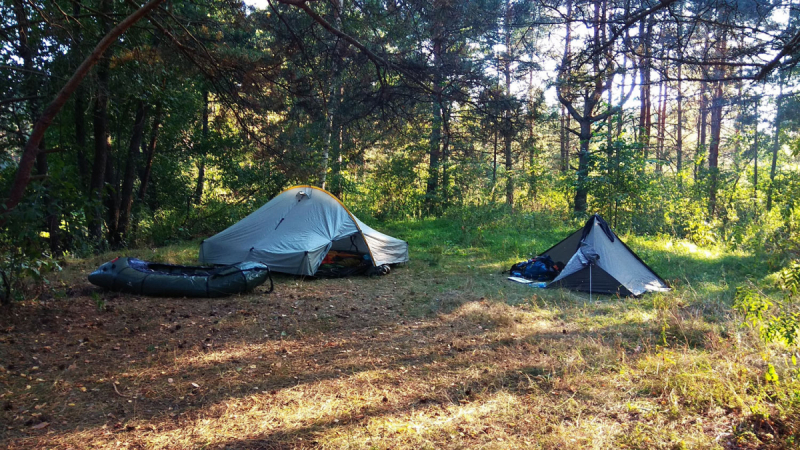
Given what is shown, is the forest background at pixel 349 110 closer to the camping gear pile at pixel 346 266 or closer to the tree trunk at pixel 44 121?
the tree trunk at pixel 44 121

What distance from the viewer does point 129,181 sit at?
9867mm

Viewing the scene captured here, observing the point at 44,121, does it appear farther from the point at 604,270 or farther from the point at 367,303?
the point at 604,270

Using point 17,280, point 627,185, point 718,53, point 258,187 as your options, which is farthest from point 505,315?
point 258,187

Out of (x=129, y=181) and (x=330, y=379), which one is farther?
(x=129, y=181)

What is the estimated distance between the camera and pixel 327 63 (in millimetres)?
5125

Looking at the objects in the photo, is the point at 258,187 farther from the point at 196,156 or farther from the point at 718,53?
the point at 718,53

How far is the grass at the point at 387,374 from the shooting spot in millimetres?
2457

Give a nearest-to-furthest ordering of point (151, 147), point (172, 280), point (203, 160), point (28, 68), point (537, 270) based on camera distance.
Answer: point (172, 280) → point (28, 68) → point (537, 270) → point (151, 147) → point (203, 160)

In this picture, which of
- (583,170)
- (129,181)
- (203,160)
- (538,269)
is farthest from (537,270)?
(203,160)

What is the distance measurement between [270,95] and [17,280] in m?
2.93

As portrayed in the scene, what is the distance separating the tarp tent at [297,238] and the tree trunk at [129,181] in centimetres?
360

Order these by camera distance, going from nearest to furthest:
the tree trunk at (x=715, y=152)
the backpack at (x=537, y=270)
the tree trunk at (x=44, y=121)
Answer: the tree trunk at (x=44, y=121) → the backpack at (x=537, y=270) → the tree trunk at (x=715, y=152)

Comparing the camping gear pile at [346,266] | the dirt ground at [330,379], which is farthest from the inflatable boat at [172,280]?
the camping gear pile at [346,266]

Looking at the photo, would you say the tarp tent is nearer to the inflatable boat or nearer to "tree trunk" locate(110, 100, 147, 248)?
the inflatable boat
